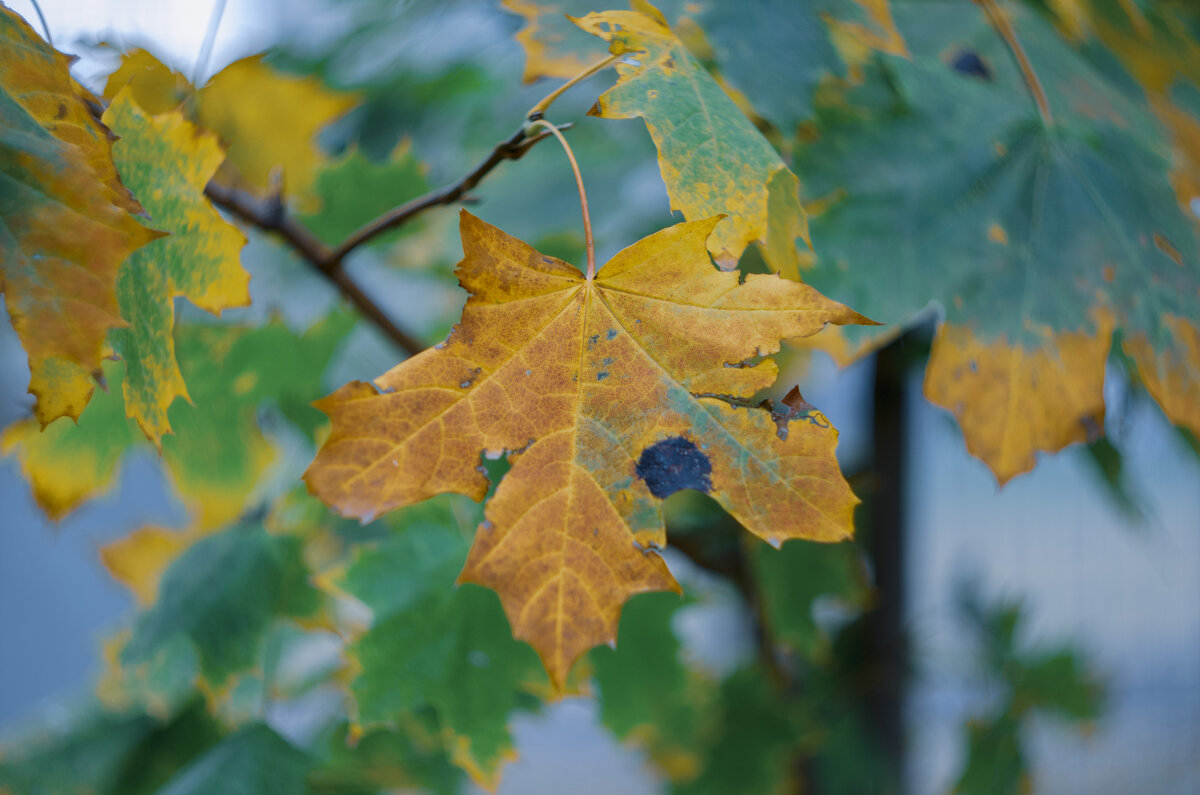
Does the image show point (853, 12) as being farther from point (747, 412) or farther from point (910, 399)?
point (910, 399)

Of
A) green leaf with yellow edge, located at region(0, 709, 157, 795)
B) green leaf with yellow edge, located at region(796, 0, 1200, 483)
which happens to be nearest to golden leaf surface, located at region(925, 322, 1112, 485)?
green leaf with yellow edge, located at region(796, 0, 1200, 483)

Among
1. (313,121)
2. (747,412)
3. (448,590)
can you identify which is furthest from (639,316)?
(313,121)

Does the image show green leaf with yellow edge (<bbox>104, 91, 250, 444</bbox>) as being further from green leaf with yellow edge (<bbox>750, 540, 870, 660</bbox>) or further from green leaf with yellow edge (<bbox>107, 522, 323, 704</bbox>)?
green leaf with yellow edge (<bbox>750, 540, 870, 660</bbox>)

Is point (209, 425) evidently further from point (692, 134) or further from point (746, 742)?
point (746, 742)

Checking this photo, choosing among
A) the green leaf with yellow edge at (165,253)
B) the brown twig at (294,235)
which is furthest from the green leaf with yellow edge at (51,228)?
the brown twig at (294,235)

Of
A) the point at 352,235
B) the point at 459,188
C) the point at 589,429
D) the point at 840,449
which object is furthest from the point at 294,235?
the point at 840,449

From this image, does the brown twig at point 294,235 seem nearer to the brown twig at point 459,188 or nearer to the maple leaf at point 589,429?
the brown twig at point 459,188
